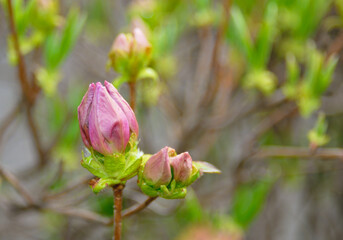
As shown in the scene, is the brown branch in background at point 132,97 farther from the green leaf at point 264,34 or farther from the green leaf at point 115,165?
the green leaf at point 264,34

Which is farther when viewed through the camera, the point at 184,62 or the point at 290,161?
the point at 184,62

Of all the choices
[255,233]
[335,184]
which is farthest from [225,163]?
[335,184]

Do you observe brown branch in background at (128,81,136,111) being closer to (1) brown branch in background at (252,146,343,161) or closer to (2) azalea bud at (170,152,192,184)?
(2) azalea bud at (170,152,192,184)

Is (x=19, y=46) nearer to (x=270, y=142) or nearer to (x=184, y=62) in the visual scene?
(x=270, y=142)

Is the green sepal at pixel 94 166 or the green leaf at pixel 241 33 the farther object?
the green leaf at pixel 241 33

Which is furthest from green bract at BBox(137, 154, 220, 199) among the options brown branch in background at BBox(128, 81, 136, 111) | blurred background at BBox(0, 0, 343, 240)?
blurred background at BBox(0, 0, 343, 240)

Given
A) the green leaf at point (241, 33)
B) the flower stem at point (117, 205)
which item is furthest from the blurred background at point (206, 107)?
the flower stem at point (117, 205)
